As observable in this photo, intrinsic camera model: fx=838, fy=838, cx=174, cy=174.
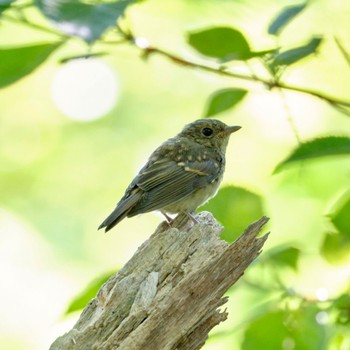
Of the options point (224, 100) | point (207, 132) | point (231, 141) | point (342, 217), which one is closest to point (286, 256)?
point (342, 217)

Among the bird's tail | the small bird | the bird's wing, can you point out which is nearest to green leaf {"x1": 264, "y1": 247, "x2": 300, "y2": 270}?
the small bird

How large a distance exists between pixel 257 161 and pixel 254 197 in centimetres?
→ 410

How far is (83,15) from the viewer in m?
1.96

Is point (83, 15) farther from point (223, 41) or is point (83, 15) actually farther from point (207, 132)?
point (207, 132)

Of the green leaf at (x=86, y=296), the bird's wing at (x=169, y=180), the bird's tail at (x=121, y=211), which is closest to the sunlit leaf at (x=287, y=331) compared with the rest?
the green leaf at (x=86, y=296)

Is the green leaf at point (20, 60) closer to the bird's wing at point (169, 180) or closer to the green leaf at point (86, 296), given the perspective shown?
the green leaf at point (86, 296)

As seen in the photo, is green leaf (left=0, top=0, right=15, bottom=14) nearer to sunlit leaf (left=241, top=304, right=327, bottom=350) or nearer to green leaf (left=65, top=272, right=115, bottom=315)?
green leaf (left=65, top=272, right=115, bottom=315)

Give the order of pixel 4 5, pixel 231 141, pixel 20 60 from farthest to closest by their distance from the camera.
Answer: pixel 231 141 < pixel 20 60 < pixel 4 5

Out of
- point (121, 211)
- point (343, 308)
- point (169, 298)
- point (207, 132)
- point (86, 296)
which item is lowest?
point (343, 308)

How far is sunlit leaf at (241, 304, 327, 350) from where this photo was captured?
8.35 ft

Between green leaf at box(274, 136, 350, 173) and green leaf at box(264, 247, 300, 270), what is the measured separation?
484 millimetres

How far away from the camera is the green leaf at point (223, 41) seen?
2.39 meters

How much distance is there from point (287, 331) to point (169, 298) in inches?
14.8

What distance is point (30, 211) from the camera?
850 cm
